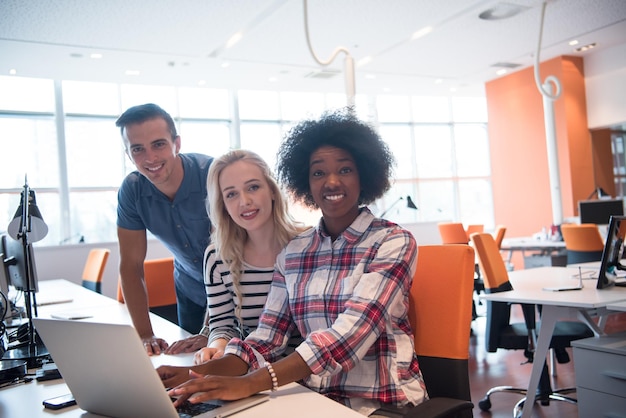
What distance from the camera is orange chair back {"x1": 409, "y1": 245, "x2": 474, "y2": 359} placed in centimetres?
149

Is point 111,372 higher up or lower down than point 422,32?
lower down

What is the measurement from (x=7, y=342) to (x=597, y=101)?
29.9 ft

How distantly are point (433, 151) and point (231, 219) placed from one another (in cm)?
1064

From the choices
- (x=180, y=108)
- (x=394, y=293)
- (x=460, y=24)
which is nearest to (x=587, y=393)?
(x=394, y=293)

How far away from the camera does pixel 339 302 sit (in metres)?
1.50

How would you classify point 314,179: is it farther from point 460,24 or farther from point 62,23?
point 460,24

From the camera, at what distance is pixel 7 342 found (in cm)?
231

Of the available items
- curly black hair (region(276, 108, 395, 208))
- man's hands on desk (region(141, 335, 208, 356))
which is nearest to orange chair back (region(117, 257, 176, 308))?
man's hands on desk (region(141, 335, 208, 356))

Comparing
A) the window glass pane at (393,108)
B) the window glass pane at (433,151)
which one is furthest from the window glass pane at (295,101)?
the window glass pane at (433,151)

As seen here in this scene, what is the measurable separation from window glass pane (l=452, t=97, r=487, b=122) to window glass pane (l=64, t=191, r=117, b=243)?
7460 mm

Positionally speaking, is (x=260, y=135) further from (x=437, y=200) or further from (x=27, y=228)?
Answer: (x=27, y=228)

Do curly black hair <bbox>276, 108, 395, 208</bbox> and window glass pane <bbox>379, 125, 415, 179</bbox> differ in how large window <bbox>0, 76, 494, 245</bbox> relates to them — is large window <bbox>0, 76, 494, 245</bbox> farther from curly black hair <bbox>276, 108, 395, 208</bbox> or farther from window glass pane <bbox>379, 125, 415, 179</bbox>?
curly black hair <bbox>276, 108, 395, 208</bbox>

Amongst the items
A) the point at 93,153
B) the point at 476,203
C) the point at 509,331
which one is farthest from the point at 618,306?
the point at 476,203

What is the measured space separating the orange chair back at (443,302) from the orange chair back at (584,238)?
4.22 metres
